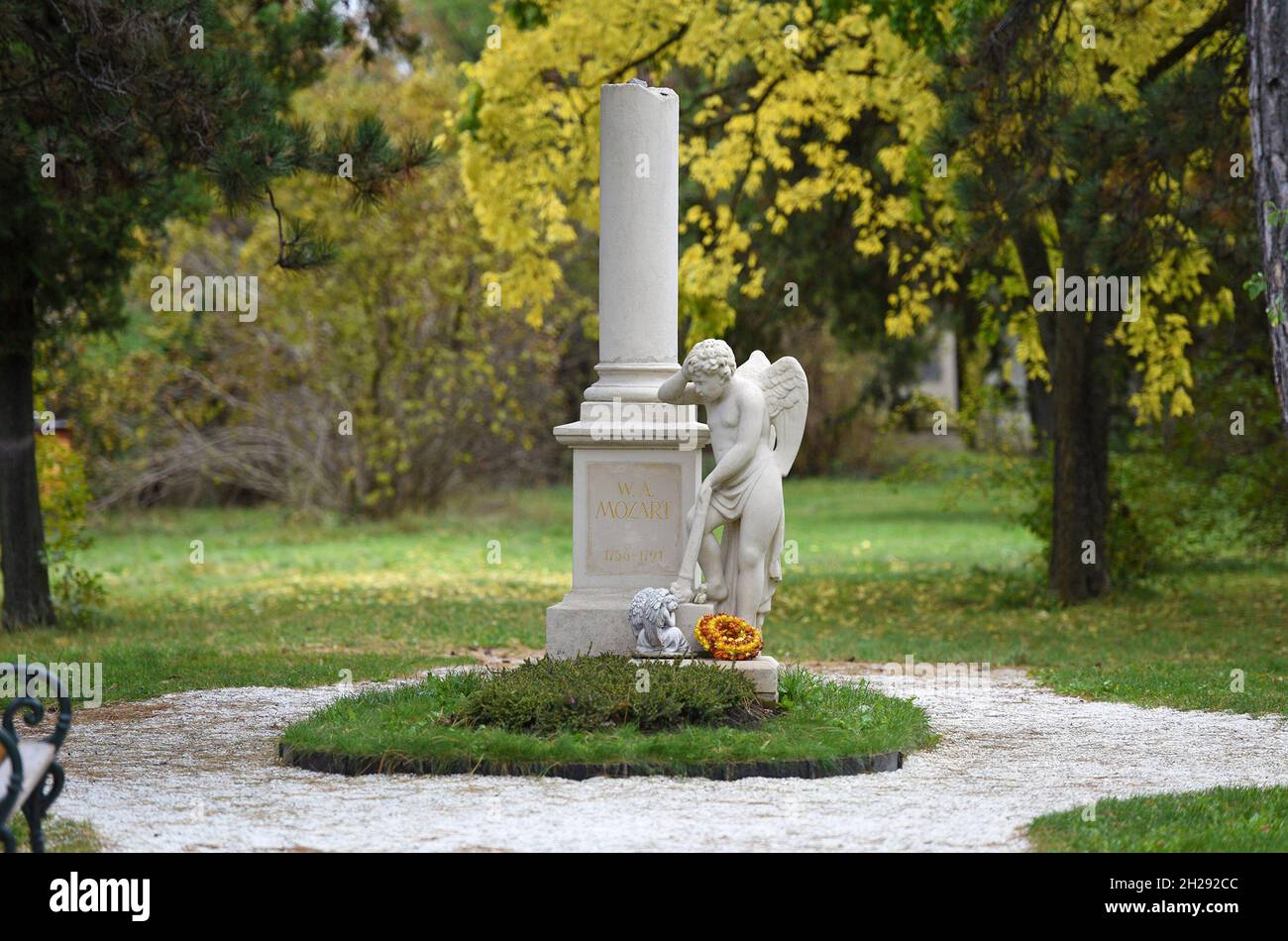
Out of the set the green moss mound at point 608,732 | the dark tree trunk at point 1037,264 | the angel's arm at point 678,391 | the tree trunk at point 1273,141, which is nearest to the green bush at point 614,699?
the green moss mound at point 608,732

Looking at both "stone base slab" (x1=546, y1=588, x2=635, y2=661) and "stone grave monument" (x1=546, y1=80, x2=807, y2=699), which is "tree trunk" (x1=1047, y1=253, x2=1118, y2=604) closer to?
"stone grave monument" (x1=546, y1=80, x2=807, y2=699)

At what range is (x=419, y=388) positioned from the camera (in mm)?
25750

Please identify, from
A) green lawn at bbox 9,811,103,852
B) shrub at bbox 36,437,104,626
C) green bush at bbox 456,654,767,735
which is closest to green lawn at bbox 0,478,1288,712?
shrub at bbox 36,437,104,626

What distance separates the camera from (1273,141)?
334 inches

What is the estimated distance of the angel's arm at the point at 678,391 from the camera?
9.44 m

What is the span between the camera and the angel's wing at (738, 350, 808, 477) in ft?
31.2

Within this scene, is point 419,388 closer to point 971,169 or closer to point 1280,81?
point 971,169

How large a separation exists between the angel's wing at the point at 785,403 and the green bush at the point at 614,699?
1.33m

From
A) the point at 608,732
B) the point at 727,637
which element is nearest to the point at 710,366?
the point at 727,637

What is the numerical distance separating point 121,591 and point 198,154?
996 cm

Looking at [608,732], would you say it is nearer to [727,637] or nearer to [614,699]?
[614,699]

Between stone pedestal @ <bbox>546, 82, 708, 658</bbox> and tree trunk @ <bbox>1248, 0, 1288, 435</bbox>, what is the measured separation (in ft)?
10.3
